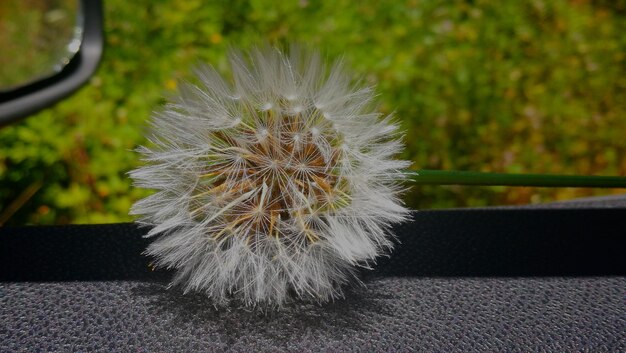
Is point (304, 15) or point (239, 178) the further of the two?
point (304, 15)

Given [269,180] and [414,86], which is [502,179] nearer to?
[269,180]

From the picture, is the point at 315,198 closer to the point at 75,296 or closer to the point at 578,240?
the point at 75,296

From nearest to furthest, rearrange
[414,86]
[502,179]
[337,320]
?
[337,320], [502,179], [414,86]

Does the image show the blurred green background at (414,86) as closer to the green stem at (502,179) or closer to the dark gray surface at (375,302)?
the dark gray surface at (375,302)

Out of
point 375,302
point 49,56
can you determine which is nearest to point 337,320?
point 375,302

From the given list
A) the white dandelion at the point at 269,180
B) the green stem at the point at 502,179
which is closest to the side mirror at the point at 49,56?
the white dandelion at the point at 269,180

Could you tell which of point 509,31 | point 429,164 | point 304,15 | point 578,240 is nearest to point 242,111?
point 578,240
